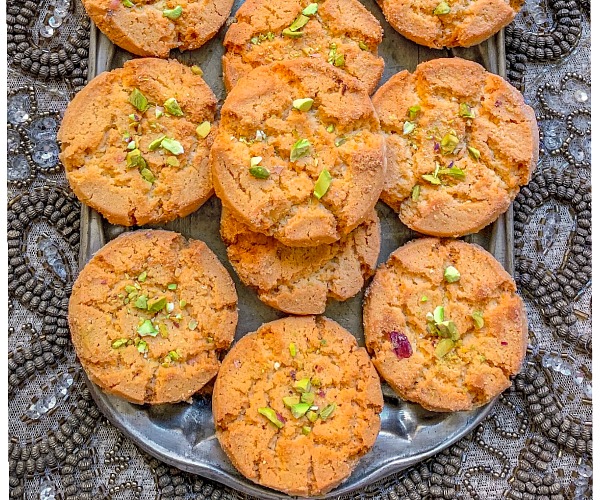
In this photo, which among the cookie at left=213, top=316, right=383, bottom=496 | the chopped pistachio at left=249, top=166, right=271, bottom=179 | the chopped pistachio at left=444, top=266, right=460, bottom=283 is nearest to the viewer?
the chopped pistachio at left=249, top=166, right=271, bottom=179

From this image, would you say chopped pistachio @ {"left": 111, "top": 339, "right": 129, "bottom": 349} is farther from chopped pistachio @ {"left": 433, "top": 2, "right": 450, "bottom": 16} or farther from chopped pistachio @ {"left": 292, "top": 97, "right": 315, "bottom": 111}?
chopped pistachio @ {"left": 433, "top": 2, "right": 450, "bottom": 16}

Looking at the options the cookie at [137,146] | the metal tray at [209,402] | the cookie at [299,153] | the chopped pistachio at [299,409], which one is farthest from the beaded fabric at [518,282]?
the cookie at [299,153]

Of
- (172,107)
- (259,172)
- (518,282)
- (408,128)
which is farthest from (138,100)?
(518,282)

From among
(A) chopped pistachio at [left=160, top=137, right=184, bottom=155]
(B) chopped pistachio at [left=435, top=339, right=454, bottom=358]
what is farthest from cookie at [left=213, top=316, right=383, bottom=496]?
(A) chopped pistachio at [left=160, top=137, right=184, bottom=155]

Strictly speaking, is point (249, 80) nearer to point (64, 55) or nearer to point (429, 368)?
point (64, 55)

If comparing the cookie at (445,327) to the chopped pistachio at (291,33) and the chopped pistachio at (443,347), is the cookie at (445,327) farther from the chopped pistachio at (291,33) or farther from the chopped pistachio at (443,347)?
the chopped pistachio at (291,33)

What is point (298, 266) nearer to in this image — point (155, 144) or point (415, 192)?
point (415, 192)
